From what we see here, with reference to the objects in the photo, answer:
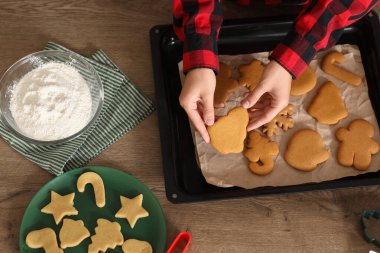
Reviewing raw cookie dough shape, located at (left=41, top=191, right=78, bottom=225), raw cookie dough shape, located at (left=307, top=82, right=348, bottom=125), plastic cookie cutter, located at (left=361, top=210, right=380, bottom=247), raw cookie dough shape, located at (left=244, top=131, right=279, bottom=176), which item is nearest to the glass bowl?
raw cookie dough shape, located at (left=41, top=191, right=78, bottom=225)

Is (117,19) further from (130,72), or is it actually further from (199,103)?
(199,103)

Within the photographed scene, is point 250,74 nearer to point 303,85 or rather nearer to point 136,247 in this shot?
point 303,85

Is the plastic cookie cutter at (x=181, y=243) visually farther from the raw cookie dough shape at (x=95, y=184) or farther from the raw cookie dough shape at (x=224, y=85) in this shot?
the raw cookie dough shape at (x=224, y=85)

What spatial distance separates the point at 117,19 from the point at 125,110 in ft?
0.77

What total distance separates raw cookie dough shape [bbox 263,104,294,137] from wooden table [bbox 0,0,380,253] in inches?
5.4

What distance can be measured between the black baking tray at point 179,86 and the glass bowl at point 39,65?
13 centimetres

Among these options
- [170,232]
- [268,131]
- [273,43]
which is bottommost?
[170,232]

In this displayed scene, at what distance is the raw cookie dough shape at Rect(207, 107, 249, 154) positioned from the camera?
899mm

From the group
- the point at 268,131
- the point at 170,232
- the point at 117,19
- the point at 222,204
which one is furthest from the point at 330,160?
the point at 117,19

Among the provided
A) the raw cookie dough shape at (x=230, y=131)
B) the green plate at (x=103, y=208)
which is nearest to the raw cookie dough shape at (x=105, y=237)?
the green plate at (x=103, y=208)

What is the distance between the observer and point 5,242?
0.85 metres

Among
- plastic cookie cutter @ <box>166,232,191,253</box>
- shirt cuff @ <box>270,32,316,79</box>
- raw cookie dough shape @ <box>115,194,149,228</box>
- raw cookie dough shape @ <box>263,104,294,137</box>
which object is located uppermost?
shirt cuff @ <box>270,32,316,79</box>

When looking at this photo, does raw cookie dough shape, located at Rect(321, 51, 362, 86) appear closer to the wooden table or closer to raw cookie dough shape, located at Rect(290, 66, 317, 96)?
raw cookie dough shape, located at Rect(290, 66, 317, 96)

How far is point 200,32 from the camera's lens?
837mm
